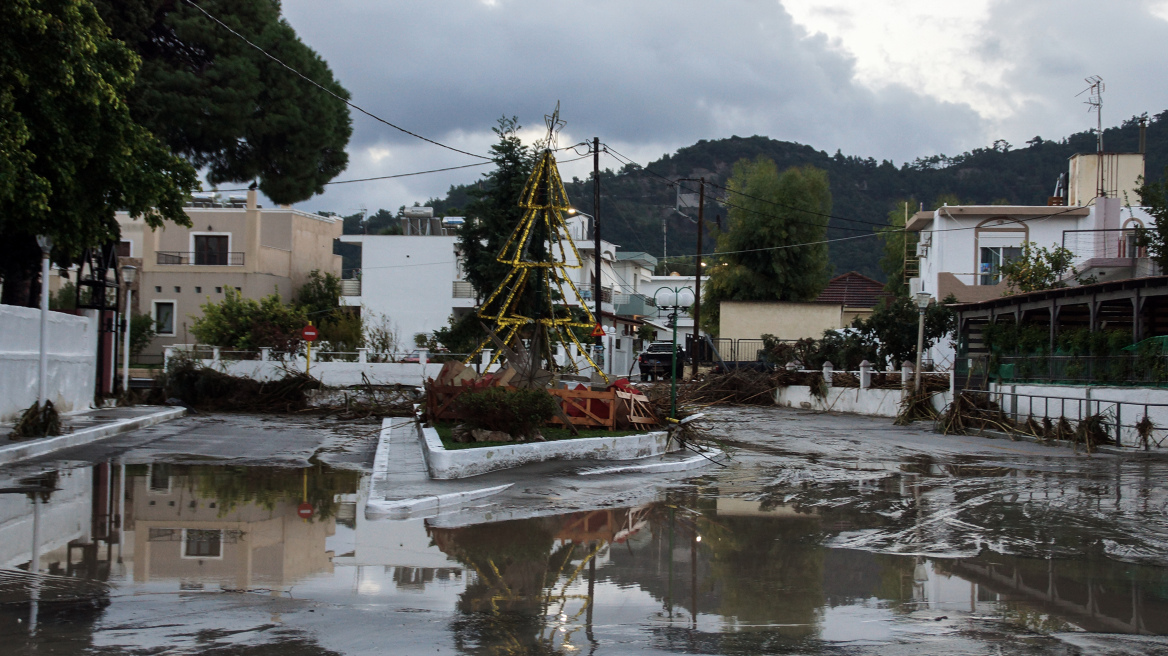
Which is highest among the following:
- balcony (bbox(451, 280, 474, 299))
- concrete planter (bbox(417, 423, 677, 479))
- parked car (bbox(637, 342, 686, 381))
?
balcony (bbox(451, 280, 474, 299))

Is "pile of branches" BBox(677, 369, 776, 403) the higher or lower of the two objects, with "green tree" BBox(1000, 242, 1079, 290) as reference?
lower

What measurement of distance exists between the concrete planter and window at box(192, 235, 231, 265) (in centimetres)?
4001

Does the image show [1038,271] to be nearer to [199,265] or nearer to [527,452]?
[527,452]

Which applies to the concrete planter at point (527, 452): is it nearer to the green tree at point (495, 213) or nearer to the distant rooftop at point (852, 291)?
the green tree at point (495, 213)

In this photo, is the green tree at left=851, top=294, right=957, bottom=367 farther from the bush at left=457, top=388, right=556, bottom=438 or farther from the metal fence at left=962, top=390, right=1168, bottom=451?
the bush at left=457, top=388, right=556, bottom=438

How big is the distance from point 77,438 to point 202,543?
10.7 meters

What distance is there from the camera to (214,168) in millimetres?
30250

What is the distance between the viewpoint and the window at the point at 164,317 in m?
52.9

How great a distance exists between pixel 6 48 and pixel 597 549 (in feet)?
45.7

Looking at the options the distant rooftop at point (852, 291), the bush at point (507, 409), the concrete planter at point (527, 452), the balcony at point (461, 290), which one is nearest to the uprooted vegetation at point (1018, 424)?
the concrete planter at point (527, 452)

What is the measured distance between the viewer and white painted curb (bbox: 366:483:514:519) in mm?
10828

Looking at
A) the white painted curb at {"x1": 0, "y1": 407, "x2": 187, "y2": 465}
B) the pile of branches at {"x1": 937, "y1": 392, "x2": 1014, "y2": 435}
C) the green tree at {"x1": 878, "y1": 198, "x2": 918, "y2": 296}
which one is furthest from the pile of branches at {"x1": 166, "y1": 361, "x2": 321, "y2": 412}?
the green tree at {"x1": 878, "y1": 198, "x2": 918, "y2": 296}

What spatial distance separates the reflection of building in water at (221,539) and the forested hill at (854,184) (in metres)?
99.2

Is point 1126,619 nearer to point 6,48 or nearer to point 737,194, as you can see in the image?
point 6,48
